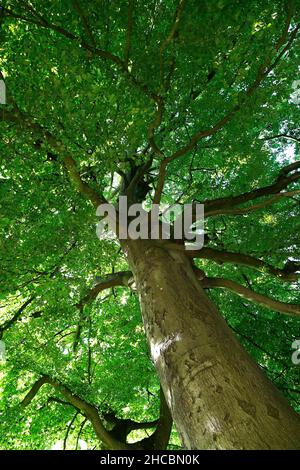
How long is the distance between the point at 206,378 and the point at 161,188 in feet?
9.82

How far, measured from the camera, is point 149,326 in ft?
11.2

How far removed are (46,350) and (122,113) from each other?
437cm

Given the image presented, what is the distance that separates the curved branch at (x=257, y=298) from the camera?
3967 millimetres

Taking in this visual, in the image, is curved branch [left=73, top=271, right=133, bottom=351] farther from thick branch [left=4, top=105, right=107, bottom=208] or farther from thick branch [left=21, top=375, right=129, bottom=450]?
thick branch [left=21, top=375, right=129, bottom=450]

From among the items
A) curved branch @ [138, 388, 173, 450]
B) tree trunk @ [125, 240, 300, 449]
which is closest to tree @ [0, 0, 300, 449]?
tree trunk @ [125, 240, 300, 449]

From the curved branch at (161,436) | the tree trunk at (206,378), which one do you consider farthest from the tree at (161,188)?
the curved branch at (161,436)

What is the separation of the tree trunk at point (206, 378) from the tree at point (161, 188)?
1 centimetres

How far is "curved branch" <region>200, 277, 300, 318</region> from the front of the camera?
13.0ft

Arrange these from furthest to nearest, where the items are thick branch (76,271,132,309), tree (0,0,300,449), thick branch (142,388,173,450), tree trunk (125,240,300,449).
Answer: thick branch (142,388,173,450) < thick branch (76,271,132,309) < tree (0,0,300,449) < tree trunk (125,240,300,449)

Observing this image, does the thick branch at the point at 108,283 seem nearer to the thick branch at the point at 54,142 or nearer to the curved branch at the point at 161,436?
the thick branch at the point at 54,142

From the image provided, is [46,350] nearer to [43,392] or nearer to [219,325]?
[43,392]

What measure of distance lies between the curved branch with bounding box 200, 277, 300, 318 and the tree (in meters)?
0.02

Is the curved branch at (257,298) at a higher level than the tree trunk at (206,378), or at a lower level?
higher
